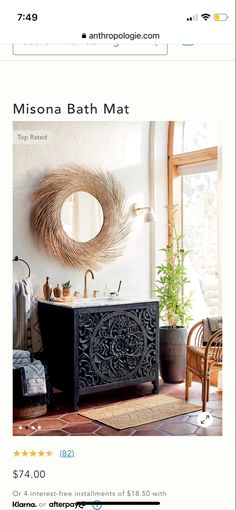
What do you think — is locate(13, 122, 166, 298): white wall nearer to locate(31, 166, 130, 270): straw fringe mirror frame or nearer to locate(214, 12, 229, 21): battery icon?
locate(31, 166, 130, 270): straw fringe mirror frame

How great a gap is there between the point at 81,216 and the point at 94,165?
14.0 inches

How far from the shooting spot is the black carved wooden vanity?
2711mm

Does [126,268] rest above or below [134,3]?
below

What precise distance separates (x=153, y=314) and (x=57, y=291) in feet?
2.01

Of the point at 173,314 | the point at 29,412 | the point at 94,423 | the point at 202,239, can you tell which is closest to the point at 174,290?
the point at 173,314

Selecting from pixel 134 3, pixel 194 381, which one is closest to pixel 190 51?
pixel 134 3

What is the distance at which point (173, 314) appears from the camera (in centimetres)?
338

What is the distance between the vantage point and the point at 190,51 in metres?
1.09

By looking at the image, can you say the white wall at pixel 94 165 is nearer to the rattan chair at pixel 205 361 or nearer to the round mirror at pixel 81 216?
the round mirror at pixel 81 216

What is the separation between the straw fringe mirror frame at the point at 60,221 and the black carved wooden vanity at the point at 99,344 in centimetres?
36

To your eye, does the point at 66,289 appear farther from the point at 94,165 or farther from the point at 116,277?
the point at 94,165

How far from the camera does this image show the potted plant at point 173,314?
130 inches

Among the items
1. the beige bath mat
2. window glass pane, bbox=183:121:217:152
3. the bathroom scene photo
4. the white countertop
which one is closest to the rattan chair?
the bathroom scene photo

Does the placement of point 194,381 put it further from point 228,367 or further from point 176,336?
point 228,367
